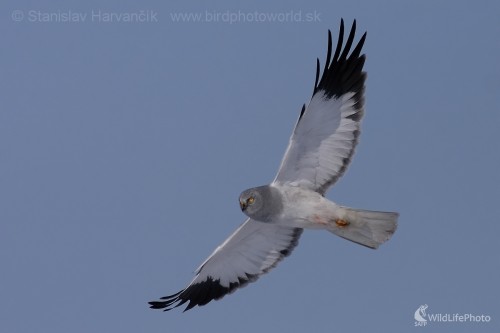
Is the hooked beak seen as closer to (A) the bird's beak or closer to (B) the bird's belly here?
(A) the bird's beak

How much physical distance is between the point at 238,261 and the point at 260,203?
206 centimetres

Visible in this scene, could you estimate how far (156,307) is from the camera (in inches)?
508

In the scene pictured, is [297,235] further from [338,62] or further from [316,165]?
[338,62]

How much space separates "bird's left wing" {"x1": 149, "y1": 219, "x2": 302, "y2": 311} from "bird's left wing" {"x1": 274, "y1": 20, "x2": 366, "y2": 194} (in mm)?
1273

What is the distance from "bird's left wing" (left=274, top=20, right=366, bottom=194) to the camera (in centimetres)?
1132

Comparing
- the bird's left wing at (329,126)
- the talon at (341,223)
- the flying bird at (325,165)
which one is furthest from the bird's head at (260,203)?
the talon at (341,223)

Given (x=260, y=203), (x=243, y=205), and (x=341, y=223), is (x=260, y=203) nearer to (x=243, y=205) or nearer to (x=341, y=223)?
(x=243, y=205)

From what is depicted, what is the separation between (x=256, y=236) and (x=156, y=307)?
81.1 inches

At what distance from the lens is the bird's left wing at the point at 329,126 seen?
11.3 meters

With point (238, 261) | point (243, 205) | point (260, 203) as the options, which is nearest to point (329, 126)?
point (260, 203)

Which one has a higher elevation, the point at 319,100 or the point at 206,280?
the point at 319,100

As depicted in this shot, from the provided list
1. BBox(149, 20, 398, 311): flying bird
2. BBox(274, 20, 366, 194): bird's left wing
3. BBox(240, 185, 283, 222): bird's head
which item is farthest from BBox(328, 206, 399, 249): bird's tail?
BBox(240, 185, 283, 222): bird's head

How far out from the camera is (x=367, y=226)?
11.2 meters

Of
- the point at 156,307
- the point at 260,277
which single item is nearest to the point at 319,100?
the point at 260,277
